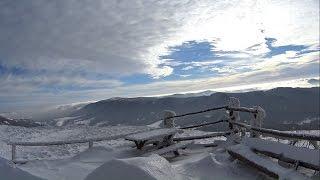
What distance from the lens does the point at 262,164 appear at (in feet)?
28.2

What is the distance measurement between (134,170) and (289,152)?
2974 millimetres

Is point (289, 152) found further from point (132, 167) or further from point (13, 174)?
point (13, 174)

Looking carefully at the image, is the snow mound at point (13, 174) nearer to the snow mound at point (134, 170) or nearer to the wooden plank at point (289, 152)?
the snow mound at point (134, 170)

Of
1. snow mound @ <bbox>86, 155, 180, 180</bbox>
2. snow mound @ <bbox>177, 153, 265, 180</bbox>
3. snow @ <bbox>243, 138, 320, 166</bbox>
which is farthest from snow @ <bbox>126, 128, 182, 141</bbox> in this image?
snow mound @ <bbox>86, 155, 180, 180</bbox>

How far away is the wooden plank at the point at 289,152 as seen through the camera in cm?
739

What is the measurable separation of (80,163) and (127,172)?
4.30 m

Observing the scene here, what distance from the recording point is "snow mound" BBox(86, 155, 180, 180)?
778cm

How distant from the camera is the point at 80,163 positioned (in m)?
11.9

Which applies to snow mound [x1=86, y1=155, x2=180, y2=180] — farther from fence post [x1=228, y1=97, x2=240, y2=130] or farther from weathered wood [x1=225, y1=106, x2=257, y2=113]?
fence post [x1=228, y1=97, x2=240, y2=130]

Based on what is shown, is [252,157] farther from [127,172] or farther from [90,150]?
[90,150]

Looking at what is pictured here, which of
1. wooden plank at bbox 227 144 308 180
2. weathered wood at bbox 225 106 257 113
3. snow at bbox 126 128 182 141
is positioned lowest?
wooden plank at bbox 227 144 308 180

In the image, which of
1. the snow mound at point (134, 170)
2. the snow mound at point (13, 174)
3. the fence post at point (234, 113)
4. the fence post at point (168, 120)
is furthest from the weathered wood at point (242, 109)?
the snow mound at point (13, 174)

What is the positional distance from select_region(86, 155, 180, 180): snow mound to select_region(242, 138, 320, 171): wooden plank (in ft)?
6.93

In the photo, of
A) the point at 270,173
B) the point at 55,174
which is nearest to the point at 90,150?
the point at 55,174
